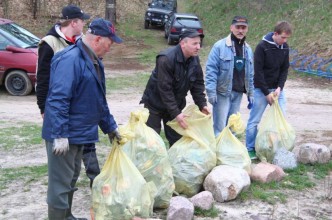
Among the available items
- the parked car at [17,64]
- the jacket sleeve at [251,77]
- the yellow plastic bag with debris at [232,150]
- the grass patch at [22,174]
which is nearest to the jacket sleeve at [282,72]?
the jacket sleeve at [251,77]

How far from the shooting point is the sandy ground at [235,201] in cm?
459

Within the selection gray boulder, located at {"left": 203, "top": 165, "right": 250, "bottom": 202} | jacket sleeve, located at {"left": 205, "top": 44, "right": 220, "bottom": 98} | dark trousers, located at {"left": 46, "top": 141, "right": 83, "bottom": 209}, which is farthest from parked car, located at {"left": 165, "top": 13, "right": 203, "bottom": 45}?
dark trousers, located at {"left": 46, "top": 141, "right": 83, "bottom": 209}

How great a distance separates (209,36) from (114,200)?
1935 centimetres

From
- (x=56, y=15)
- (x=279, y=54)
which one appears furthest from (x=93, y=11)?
(x=279, y=54)

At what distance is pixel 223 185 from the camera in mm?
4754

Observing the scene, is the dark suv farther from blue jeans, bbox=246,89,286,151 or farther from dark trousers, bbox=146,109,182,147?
dark trousers, bbox=146,109,182,147

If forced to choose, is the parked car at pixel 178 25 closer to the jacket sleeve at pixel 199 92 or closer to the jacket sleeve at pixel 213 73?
the jacket sleeve at pixel 213 73

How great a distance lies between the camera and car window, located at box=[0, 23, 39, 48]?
35.8 feet

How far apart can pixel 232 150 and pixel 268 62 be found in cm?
144

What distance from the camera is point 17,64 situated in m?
10.6

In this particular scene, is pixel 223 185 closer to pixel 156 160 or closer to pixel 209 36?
pixel 156 160

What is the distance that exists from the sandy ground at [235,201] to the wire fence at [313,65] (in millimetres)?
1706

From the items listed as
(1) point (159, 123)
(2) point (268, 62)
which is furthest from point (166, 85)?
(2) point (268, 62)

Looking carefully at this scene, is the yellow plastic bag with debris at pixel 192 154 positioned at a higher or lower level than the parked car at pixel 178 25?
lower
